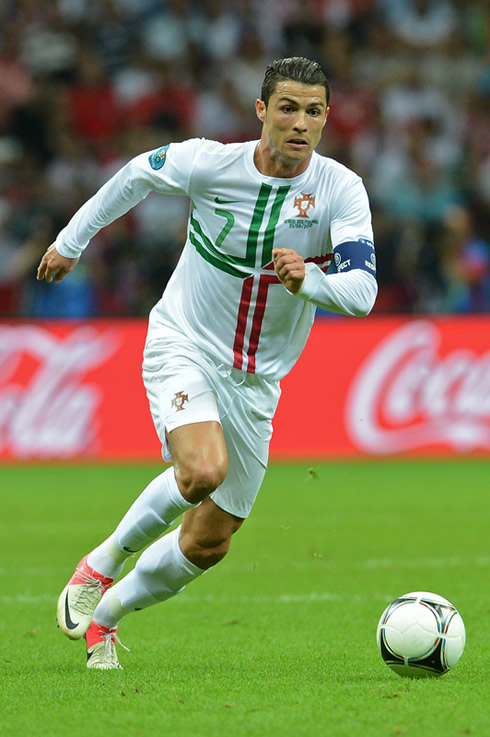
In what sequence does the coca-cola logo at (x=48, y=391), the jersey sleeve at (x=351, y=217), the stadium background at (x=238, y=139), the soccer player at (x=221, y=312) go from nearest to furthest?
the jersey sleeve at (x=351, y=217) < the soccer player at (x=221, y=312) < the coca-cola logo at (x=48, y=391) < the stadium background at (x=238, y=139)

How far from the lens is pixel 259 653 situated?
5.44 meters

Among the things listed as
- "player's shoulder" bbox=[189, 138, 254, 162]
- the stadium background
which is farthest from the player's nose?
the stadium background

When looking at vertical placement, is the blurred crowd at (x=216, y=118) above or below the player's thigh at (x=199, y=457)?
above

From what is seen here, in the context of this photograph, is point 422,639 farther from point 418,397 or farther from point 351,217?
point 418,397

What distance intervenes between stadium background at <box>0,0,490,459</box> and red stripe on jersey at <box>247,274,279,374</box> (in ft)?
27.6

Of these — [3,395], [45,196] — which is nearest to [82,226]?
[3,395]

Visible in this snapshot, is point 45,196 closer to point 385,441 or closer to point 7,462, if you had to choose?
point 7,462

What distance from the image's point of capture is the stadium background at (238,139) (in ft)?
45.1

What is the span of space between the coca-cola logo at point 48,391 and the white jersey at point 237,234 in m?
8.19

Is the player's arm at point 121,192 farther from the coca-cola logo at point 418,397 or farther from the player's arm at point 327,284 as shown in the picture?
the coca-cola logo at point 418,397

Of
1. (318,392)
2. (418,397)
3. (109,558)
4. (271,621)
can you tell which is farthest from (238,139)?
(109,558)

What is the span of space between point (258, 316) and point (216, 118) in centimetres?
1280

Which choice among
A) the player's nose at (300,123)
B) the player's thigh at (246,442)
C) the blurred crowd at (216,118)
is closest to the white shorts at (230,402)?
the player's thigh at (246,442)

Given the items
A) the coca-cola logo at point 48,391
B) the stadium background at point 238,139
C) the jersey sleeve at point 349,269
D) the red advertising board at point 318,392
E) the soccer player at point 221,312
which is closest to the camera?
the jersey sleeve at point 349,269
